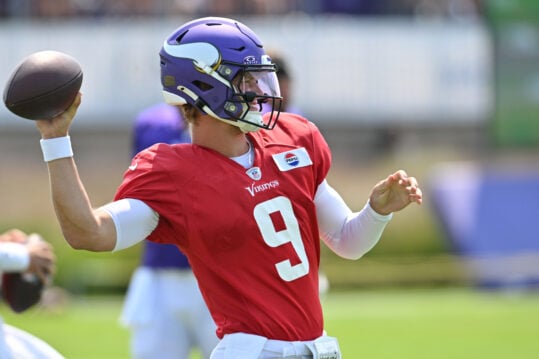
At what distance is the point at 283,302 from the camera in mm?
4508

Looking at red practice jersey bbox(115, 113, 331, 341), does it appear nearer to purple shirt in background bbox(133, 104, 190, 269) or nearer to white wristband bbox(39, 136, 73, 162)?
white wristband bbox(39, 136, 73, 162)

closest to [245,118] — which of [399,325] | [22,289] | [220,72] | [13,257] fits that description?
[220,72]

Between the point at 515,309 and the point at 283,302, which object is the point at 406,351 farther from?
the point at 283,302

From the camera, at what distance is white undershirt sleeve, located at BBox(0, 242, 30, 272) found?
5465mm

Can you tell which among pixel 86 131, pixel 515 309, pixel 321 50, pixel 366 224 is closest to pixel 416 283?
pixel 515 309

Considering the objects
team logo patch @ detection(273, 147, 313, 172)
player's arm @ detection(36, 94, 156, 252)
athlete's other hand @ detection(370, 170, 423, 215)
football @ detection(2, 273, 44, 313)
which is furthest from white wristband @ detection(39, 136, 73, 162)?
football @ detection(2, 273, 44, 313)

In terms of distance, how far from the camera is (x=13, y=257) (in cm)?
551

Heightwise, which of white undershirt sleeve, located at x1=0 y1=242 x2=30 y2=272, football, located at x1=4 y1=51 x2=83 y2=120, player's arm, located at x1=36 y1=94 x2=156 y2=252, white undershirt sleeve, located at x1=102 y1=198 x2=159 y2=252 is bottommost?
white undershirt sleeve, located at x1=0 y1=242 x2=30 y2=272

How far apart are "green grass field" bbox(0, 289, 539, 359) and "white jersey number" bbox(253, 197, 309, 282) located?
6896 mm

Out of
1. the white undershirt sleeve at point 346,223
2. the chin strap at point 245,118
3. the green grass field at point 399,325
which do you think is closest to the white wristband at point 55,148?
the chin strap at point 245,118

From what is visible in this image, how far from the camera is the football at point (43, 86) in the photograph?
4.19 metres

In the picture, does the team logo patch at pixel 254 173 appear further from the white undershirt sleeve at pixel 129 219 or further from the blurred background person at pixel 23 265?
the blurred background person at pixel 23 265

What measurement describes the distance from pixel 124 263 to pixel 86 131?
344 centimetres

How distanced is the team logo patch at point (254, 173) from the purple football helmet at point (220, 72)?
0.48 feet
